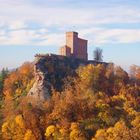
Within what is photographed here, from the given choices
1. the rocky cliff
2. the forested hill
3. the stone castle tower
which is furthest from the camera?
the stone castle tower

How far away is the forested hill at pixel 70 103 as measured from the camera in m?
75.1

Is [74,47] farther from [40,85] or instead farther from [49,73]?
[40,85]

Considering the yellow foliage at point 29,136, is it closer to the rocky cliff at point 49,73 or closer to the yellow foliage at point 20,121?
the yellow foliage at point 20,121

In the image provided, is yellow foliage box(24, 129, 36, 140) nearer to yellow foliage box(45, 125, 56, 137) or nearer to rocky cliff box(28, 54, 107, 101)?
yellow foliage box(45, 125, 56, 137)

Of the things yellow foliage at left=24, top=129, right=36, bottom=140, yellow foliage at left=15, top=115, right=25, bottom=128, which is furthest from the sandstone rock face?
yellow foliage at left=24, top=129, right=36, bottom=140

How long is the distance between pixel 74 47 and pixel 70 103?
51.4 ft

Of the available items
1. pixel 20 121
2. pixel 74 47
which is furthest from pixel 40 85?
pixel 74 47

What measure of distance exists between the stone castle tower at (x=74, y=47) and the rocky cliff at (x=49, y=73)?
9.68 feet

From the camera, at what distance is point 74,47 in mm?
95000

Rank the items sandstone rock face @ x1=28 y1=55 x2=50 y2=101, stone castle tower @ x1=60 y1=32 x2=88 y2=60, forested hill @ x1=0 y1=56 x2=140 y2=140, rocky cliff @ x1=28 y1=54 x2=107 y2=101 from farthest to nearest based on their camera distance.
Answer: stone castle tower @ x1=60 y1=32 x2=88 y2=60 < rocky cliff @ x1=28 y1=54 x2=107 y2=101 < sandstone rock face @ x1=28 y1=55 x2=50 y2=101 < forested hill @ x1=0 y1=56 x2=140 y2=140

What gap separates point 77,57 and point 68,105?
46.7ft

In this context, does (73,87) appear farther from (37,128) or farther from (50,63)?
(37,128)

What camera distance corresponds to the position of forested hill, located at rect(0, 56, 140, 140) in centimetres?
7512

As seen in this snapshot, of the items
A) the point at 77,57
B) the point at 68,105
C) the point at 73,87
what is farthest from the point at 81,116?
the point at 77,57
